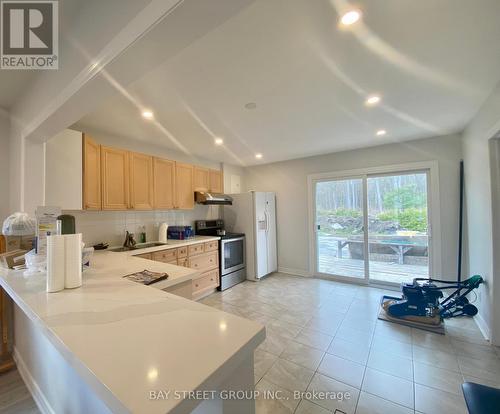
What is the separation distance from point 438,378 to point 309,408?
113cm

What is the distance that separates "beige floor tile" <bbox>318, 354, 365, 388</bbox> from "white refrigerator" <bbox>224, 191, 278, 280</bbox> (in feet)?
7.38

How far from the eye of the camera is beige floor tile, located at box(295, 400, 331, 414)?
1493 millimetres

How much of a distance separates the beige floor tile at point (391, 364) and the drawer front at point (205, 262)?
2.39 meters

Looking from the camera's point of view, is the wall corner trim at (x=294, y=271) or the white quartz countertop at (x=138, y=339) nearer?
the white quartz countertop at (x=138, y=339)

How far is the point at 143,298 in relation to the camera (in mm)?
1015

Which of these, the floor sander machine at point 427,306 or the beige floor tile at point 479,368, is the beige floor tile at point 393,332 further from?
the beige floor tile at point 479,368

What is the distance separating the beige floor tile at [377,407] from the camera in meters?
1.48

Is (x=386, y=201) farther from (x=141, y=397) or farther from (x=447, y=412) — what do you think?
(x=141, y=397)

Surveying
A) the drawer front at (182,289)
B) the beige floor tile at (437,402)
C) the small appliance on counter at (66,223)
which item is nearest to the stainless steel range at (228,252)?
the drawer front at (182,289)

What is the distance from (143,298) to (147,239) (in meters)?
2.63

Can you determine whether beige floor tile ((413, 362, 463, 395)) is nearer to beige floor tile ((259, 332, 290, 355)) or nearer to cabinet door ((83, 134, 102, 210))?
beige floor tile ((259, 332, 290, 355))

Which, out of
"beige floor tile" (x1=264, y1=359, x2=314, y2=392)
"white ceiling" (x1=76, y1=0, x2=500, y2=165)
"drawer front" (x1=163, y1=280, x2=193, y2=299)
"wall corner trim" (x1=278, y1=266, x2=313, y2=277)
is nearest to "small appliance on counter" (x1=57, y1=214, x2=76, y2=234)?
"drawer front" (x1=163, y1=280, x2=193, y2=299)

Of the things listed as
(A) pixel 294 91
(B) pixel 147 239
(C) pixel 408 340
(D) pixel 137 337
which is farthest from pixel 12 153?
(C) pixel 408 340

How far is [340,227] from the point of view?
4.11 metres
